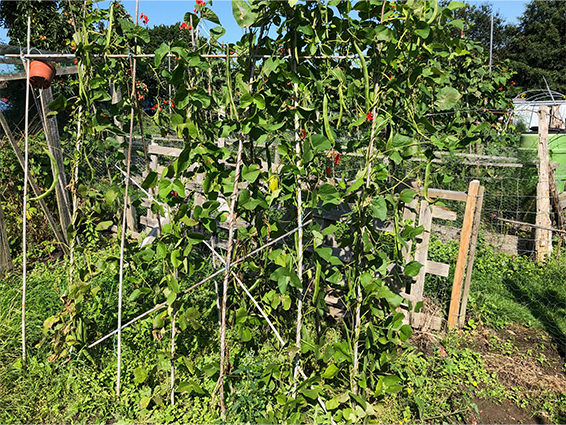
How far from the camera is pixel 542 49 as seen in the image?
86.0ft

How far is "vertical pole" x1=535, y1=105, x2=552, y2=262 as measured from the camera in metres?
4.82

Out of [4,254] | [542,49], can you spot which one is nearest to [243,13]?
[4,254]

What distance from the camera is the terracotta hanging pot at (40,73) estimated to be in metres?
2.47

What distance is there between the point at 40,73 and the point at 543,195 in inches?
208

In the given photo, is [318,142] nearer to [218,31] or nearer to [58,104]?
[218,31]

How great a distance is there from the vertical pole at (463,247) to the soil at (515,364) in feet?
0.76

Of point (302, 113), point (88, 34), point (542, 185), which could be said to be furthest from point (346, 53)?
point (542, 185)

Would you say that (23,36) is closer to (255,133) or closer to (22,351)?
(22,351)

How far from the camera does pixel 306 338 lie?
2133 mm

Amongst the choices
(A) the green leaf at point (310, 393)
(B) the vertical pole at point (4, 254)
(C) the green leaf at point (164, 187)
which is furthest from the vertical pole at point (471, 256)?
(B) the vertical pole at point (4, 254)

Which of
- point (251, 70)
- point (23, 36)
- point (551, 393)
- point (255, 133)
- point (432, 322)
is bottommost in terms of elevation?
point (551, 393)

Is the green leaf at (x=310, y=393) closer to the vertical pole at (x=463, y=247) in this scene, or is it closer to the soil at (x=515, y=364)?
the soil at (x=515, y=364)

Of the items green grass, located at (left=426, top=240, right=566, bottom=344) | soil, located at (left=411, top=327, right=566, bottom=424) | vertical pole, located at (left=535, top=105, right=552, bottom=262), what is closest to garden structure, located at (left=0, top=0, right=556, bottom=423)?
soil, located at (left=411, top=327, right=566, bottom=424)

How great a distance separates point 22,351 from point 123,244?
1.05 m
